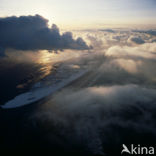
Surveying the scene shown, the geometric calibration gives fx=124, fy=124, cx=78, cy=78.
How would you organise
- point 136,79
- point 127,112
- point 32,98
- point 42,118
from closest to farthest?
1. point 42,118
2. point 127,112
3. point 32,98
4. point 136,79

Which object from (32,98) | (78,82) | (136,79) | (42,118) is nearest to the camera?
(42,118)

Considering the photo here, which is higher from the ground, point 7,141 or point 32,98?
point 32,98

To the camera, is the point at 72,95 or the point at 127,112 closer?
the point at 127,112

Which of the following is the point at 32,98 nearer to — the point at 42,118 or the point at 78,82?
the point at 42,118

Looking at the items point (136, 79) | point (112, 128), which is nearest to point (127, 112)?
point (112, 128)

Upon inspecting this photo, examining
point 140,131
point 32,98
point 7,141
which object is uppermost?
point 32,98

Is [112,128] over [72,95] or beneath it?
beneath

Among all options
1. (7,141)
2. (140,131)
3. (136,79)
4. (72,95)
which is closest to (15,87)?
(72,95)

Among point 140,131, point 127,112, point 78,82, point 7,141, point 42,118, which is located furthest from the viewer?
point 78,82

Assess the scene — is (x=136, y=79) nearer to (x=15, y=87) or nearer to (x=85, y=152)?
(x=85, y=152)
